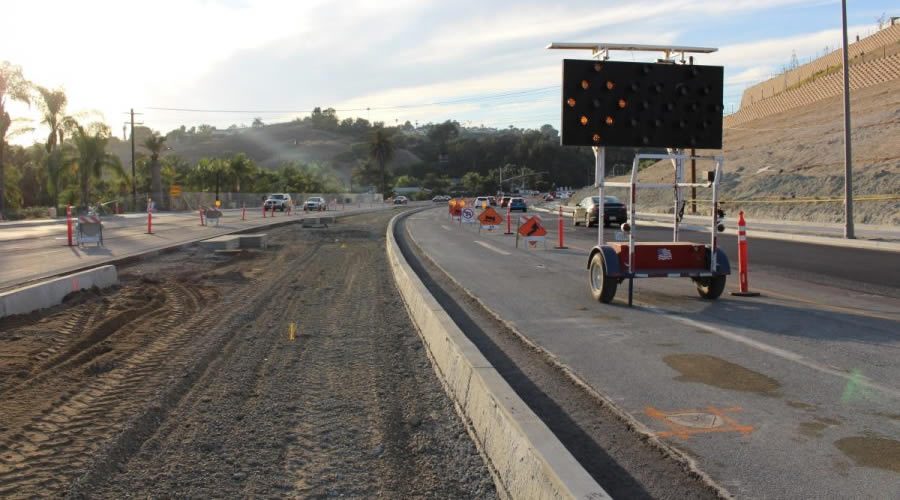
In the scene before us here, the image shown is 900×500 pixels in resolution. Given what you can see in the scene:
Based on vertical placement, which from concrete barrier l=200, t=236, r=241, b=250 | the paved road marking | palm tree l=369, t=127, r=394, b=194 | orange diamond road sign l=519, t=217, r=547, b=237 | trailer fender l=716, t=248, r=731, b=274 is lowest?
the paved road marking

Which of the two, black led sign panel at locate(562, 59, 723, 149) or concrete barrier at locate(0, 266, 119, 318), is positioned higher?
black led sign panel at locate(562, 59, 723, 149)

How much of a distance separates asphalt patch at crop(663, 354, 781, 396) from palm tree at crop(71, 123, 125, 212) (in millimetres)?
55307

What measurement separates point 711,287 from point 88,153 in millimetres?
54797

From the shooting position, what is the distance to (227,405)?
607 centimetres

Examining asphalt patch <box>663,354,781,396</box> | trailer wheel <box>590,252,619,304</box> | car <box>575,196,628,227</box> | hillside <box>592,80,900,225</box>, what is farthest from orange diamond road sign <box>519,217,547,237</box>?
hillside <box>592,80,900,225</box>

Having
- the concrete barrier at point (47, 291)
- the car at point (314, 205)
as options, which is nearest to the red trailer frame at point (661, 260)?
the concrete barrier at point (47, 291)

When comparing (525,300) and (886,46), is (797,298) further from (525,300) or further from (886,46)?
(886,46)

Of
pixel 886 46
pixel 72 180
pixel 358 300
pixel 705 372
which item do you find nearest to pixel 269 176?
pixel 72 180

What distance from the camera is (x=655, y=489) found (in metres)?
4.28

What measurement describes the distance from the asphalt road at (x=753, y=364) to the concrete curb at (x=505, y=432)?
1057mm

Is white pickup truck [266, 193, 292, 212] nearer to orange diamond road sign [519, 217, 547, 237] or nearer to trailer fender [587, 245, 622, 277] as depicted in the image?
orange diamond road sign [519, 217, 547, 237]

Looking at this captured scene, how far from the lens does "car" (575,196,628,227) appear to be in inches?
1328

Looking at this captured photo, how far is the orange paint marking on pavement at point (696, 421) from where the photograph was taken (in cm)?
525

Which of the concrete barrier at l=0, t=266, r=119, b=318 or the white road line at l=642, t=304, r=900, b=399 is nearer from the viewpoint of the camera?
the white road line at l=642, t=304, r=900, b=399
